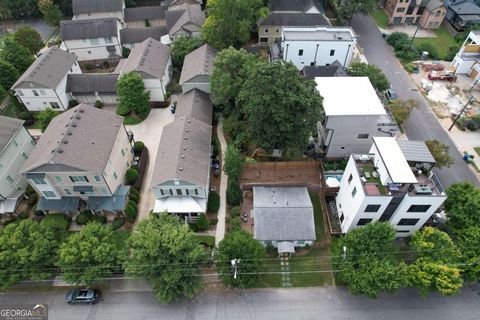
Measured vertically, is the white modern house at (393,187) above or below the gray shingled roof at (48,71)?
below

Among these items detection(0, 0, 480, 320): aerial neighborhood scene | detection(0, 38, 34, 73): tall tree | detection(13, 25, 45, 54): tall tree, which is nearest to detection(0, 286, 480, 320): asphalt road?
detection(0, 0, 480, 320): aerial neighborhood scene

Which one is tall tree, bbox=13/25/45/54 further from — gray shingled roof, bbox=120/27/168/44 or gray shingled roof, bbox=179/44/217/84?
gray shingled roof, bbox=179/44/217/84

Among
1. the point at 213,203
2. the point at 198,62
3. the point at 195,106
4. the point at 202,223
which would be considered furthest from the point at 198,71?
the point at 202,223

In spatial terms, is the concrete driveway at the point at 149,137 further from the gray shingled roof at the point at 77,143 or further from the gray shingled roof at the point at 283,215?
the gray shingled roof at the point at 283,215

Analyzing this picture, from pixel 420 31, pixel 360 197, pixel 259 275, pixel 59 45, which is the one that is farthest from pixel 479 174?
pixel 59 45

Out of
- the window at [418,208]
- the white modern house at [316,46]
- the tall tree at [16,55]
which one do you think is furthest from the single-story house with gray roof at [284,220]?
the tall tree at [16,55]

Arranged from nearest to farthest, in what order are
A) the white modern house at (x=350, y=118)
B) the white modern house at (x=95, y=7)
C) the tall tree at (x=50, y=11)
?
the white modern house at (x=350, y=118) → the tall tree at (x=50, y=11) → the white modern house at (x=95, y=7)

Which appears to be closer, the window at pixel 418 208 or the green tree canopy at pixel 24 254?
the green tree canopy at pixel 24 254
